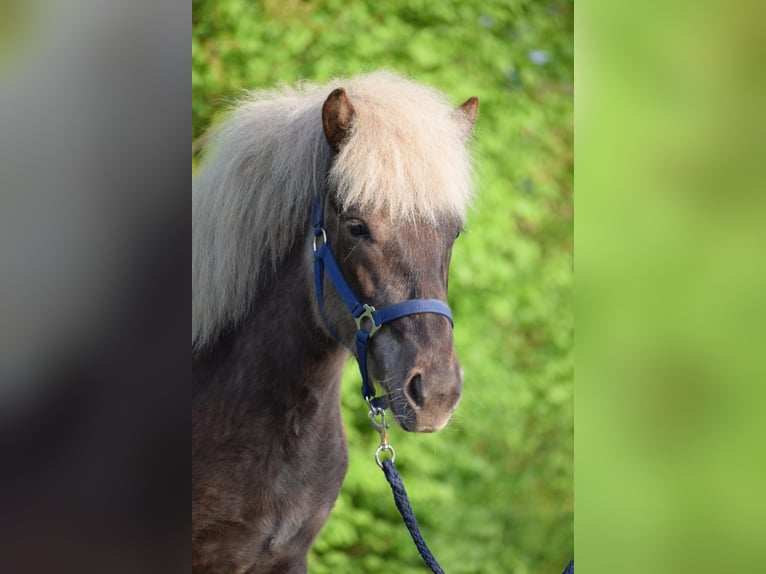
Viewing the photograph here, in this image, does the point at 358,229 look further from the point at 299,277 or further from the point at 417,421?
the point at 417,421

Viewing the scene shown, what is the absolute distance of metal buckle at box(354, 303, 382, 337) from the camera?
1215 millimetres

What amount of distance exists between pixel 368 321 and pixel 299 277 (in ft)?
0.62

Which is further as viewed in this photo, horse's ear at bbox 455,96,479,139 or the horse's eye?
horse's ear at bbox 455,96,479,139

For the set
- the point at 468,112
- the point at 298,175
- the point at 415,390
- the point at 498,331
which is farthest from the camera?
the point at 498,331

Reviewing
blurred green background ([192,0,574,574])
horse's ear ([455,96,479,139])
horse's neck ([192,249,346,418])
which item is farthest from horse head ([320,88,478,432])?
blurred green background ([192,0,574,574])

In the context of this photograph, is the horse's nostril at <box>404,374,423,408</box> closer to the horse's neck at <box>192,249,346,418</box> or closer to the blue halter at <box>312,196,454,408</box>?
the blue halter at <box>312,196,454,408</box>

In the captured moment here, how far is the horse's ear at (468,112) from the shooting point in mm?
1400

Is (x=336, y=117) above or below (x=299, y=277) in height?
above

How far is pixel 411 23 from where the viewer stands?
5.63 feet

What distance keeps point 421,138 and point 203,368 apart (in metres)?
0.60

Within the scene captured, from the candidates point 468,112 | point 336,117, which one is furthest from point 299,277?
point 468,112

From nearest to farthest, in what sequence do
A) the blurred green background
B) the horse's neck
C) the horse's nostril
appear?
1. the horse's nostril
2. the horse's neck
3. the blurred green background

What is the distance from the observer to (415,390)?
1.18m
